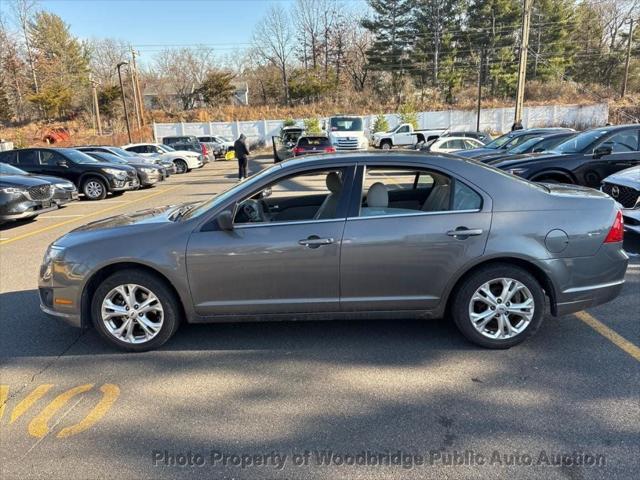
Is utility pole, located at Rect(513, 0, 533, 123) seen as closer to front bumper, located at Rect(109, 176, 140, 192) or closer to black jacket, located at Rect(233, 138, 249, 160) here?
black jacket, located at Rect(233, 138, 249, 160)

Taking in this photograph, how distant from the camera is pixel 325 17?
59562 millimetres

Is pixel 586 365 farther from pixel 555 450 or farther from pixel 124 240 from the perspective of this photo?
pixel 124 240

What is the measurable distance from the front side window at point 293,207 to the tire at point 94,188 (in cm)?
1202

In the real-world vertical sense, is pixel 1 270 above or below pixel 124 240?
below

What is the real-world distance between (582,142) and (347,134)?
639 inches

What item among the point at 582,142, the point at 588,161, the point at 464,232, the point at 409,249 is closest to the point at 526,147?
the point at 582,142

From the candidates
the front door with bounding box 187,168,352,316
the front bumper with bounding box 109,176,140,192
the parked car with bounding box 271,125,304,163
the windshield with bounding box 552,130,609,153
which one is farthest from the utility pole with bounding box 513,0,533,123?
the front door with bounding box 187,168,352,316

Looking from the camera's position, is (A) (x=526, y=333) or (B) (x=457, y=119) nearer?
(A) (x=526, y=333)

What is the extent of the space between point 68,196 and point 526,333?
438 inches

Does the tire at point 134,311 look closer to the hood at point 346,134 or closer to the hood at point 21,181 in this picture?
the hood at point 21,181

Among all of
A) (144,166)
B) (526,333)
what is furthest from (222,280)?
(144,166)

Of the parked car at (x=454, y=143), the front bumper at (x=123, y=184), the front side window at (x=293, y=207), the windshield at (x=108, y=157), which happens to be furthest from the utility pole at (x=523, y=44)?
the front side window at (x=293, y=207)

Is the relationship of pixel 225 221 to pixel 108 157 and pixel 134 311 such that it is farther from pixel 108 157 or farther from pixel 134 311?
pixel 108 157

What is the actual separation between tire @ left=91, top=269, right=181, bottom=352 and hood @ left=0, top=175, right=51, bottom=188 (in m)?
7.68
